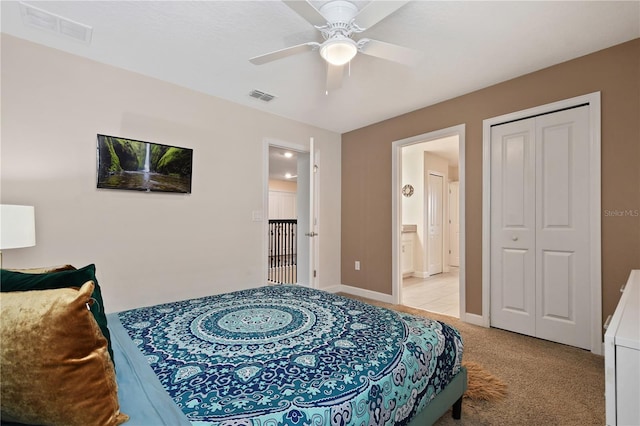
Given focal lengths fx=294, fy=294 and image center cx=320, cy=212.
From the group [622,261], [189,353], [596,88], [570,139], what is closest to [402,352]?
[189,353]

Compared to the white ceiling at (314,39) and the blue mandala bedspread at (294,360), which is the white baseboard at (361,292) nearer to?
the blue mandala bedspread at (294,360)

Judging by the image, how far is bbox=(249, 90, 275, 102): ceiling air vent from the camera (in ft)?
10.8

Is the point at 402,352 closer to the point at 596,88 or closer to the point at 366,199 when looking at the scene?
the point at 596,88

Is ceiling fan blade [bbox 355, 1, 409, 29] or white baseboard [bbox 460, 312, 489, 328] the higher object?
ceiling fan blade [bbox 355, 1, 409, 29]

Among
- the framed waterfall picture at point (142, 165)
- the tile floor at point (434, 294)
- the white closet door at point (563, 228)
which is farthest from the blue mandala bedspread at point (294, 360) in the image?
the tile floor at point (434, 294)

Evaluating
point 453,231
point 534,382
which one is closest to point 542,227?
point 534,382

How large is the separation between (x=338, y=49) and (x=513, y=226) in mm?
2418

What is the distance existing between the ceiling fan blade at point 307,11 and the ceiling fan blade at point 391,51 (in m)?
0.32

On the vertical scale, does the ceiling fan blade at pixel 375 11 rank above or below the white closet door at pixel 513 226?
above

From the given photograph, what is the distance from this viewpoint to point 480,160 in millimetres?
3188

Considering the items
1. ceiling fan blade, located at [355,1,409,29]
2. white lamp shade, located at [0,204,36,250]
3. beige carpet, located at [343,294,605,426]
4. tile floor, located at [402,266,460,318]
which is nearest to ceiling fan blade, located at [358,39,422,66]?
ceiling fan blade, located at [355,1,409,29]

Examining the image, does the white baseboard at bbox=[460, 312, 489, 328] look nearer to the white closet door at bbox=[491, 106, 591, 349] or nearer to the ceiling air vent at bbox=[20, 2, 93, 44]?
the white closet door at bbox=[491, 106, 591, 349]

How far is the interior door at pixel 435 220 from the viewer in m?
6.18

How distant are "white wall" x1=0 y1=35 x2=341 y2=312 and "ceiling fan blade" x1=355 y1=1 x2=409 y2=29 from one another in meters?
2.16
